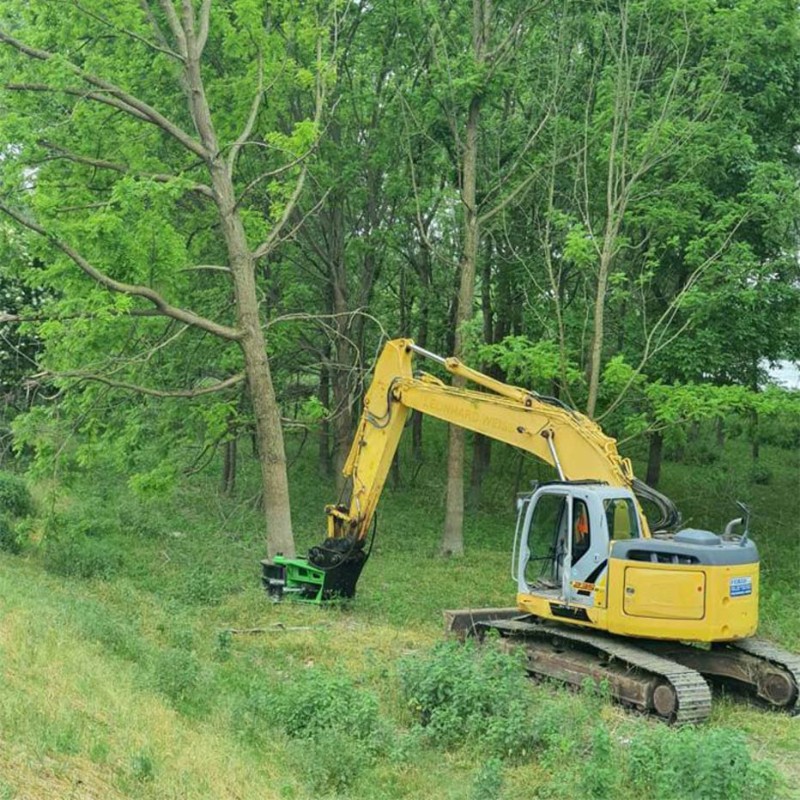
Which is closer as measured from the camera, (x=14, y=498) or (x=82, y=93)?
(x=82, y=93)

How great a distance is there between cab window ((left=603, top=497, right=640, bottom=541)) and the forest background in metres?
3.60

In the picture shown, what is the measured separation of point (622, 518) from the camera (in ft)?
34.8

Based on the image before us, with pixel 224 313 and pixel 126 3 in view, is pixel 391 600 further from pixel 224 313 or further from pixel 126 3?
pixel 126 3

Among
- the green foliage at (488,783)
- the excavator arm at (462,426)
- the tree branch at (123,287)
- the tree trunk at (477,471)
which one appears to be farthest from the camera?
the tree trunk at (477,471)

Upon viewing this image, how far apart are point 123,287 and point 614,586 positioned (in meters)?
8.05

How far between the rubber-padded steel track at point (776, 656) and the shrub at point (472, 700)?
2.41 m

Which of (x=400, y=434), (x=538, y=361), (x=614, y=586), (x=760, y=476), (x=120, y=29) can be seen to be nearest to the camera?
(x=614, y=586)

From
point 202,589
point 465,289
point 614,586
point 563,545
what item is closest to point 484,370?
point 465,289

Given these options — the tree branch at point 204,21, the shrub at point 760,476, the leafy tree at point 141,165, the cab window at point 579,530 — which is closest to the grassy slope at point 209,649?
the cab window at point 579,530

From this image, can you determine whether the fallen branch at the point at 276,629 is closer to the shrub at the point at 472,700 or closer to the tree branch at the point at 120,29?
the shrub at the point at 472,700

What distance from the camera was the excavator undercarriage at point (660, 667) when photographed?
30.5ft

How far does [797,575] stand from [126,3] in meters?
14.7

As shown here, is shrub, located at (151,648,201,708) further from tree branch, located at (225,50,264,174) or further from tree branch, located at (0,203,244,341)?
tree branch, located at (225,50,264,174)

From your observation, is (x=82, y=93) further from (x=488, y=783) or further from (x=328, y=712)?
(x=488, y=783)
